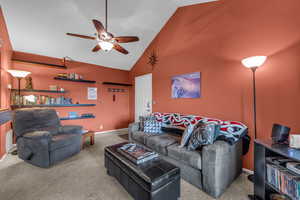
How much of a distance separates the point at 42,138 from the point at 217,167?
108 inches

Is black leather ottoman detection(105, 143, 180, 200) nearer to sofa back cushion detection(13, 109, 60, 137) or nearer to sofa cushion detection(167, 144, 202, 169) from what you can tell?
sofa cushion detection(167, 144, 202, 169)

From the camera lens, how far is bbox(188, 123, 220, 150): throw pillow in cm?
167

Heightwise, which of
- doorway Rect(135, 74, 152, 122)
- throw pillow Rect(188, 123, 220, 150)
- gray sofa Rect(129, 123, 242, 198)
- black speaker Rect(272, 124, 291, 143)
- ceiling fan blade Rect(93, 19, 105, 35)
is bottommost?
gray sofa Rect(129, 123, 242, 198)

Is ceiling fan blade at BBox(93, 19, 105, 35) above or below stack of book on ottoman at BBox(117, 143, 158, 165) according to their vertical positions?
above

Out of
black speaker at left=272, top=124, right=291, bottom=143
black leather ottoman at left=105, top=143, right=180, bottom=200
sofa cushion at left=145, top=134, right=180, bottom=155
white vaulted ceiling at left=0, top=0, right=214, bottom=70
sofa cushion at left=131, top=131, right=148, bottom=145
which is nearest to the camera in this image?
black leather ottoman at left=105, top=143, right=180, bottom=200

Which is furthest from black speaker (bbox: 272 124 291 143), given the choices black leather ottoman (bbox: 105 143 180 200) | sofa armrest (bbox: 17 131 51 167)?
sofa armrest (bbox: 17 131 51 167)

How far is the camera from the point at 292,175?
1.12 m

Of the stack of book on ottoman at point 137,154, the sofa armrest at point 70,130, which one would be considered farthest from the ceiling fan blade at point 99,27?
the sofa armrest at point 70,130

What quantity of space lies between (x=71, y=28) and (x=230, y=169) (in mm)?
4115

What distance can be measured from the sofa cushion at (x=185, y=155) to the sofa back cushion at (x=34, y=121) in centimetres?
251

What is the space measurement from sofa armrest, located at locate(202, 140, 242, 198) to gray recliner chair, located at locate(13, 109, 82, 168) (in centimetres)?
245

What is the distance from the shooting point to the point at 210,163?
146 cm

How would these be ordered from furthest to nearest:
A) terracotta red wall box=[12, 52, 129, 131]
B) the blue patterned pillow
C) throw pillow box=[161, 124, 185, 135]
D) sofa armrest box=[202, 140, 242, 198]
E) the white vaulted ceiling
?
terracotta red wall box=[12, 52, 129, 131] < the blue patterned pillow < throw pillow box=[161, 124, 185, 135] < the white vaulted ceiling < sofa armrest box=[202, 140, 242, 198]

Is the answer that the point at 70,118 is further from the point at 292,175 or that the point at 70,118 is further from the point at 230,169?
the point at 292,175
